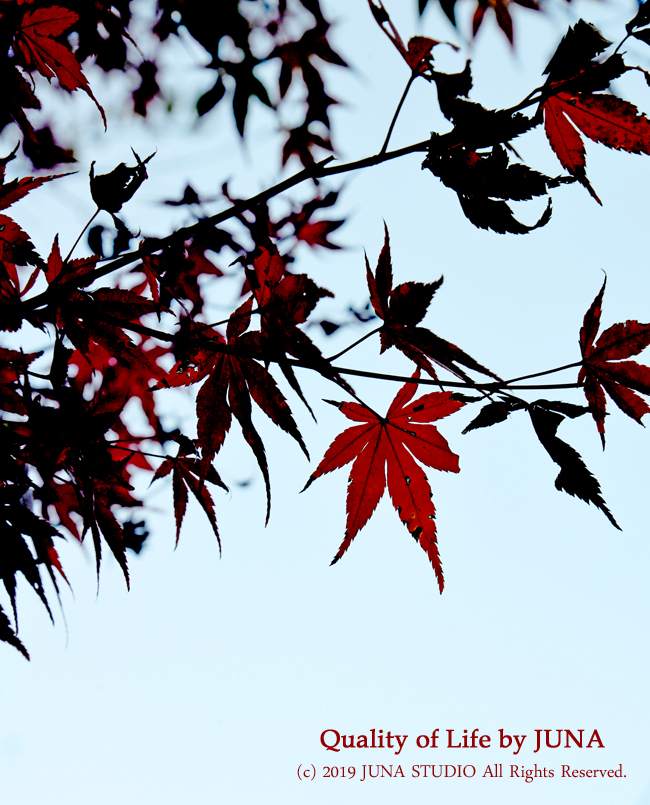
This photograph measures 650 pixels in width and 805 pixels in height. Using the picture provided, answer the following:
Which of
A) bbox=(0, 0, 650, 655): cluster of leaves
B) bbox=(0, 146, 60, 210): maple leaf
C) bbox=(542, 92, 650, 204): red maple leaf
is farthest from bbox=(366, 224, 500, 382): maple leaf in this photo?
bbox=(0, 146, 60, 210): maple leaf

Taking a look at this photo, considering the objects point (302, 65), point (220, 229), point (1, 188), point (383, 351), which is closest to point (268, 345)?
point (383, 351)

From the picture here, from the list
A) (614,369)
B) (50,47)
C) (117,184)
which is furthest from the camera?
(50,47)

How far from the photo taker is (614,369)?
812 millimetres

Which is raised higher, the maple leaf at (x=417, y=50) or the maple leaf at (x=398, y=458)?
the maple leaf at (x=417, y=50)

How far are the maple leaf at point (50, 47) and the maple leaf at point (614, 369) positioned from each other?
0.89 metres

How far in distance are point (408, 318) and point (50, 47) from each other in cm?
79

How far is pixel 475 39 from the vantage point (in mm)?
1438

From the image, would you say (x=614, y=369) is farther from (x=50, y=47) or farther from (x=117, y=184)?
(x=50, y=47)

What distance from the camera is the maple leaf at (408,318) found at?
713 mm

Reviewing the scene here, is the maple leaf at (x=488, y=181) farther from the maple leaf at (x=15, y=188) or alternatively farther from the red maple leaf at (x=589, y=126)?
Answer: the maple leaf at (x=15, y=188)

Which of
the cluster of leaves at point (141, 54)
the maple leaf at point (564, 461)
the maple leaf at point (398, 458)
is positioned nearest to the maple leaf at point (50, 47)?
the cluster of leaves at point (141, 54)

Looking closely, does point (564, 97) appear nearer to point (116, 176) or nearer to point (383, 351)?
point (383, 351)

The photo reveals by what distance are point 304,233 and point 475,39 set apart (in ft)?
2.52

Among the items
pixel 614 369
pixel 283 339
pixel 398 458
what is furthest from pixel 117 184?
pixel 614 369
